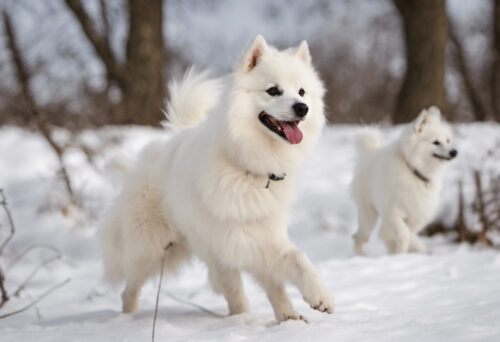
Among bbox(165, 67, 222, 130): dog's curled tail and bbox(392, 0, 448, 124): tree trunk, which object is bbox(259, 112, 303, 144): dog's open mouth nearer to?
bbox(165, 67, 222, 130): dog's curled tail

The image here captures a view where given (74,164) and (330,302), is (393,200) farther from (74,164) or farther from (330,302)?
(74,164)

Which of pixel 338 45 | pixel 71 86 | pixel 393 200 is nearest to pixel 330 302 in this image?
pixel 393 200

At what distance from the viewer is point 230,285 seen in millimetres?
3266

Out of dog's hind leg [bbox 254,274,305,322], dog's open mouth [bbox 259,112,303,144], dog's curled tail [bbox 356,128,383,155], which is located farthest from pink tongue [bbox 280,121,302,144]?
dog's curled tail [bbox 356,128,383,155]

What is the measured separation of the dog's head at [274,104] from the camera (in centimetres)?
288

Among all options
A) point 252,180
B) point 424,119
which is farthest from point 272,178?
point 424,119

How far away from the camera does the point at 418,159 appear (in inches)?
217

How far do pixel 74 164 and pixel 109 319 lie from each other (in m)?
5.07

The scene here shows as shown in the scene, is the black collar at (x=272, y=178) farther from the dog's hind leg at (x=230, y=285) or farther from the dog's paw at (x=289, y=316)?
the dog's paw at (x=289, y=316)

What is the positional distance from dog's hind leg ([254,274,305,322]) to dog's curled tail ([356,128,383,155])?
351 cm

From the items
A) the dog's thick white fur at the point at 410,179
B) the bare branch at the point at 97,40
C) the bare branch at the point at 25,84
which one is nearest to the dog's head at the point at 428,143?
the dog's thick white fur at the point at 410,179

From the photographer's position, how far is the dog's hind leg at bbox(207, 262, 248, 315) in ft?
10.6

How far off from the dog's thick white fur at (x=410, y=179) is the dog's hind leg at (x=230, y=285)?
2.61m

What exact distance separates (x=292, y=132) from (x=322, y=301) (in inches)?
38.3
